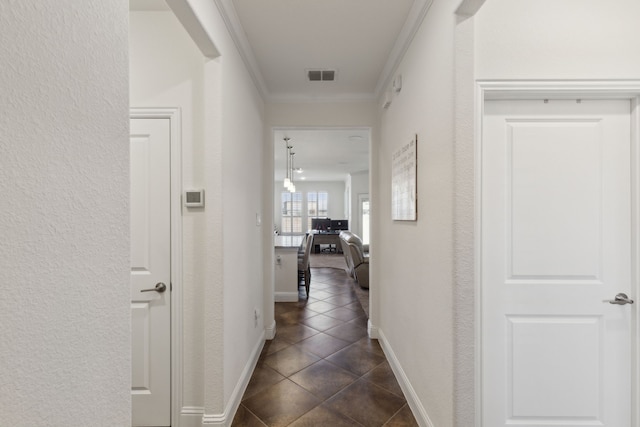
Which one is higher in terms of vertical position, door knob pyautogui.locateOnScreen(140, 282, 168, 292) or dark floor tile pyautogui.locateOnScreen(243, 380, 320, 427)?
door knob pyautogui.locateOnScreen(140, 282, 168, 292)

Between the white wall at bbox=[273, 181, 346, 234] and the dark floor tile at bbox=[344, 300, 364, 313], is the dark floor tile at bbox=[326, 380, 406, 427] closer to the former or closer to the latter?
the dark floor tile at bbox=[344, 300, 364, 313]

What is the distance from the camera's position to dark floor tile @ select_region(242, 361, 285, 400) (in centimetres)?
225

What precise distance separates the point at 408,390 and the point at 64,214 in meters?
2.28

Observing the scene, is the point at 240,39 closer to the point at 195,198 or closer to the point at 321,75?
the point at 321,75

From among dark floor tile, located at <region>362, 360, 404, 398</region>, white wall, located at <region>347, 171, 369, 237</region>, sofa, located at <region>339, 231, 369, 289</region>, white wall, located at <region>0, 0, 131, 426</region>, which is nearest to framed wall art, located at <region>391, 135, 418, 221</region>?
dark floor tile, located at <region>362, 360, 404, 398</region>

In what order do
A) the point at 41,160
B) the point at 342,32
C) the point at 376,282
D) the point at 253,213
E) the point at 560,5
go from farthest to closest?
the point at 376,282
the point at 253,213
the point at 342,32
the point at 560,5
the point at 41,160

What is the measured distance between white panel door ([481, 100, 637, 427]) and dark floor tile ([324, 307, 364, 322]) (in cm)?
234

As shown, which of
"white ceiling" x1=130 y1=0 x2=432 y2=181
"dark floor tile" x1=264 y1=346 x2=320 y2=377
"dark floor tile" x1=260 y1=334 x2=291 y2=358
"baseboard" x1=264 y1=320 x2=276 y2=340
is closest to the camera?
"white ceiling" x1=130 y1=0 x2=432 y2=181

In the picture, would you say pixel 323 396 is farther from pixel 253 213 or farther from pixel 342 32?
pixel 342 32

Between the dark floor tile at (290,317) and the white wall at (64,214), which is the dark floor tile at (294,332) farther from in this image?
the white wall at (64,214)

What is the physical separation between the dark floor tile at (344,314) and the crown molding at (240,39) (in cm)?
295

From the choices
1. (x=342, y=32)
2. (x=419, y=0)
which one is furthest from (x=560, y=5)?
(x=342, y=32)

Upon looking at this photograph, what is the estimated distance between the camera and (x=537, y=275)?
157 centimetres

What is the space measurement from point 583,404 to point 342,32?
2753 millimetres
